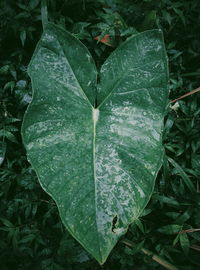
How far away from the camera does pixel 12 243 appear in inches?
54.9

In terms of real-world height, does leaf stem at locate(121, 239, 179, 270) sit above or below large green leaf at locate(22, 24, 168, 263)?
below

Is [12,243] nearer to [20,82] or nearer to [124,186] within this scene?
[124,186]

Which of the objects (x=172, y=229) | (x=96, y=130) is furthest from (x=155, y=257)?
(x=96, y=130)

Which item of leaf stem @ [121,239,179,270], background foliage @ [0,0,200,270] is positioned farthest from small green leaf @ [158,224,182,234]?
leaf stem @ [121,239,179,270]

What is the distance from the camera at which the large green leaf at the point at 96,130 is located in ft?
3.51

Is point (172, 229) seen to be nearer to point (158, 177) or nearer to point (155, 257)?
point (155, 257)

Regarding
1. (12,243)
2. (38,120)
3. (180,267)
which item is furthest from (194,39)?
(12,243)

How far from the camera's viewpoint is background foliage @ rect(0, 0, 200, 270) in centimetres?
139

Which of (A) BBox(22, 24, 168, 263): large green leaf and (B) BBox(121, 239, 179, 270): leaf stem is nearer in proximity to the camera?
(A) BBox(22, 24, 168, 263): large green leaf

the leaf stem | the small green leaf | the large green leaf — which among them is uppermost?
the large green leaf

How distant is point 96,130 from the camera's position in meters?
1.25

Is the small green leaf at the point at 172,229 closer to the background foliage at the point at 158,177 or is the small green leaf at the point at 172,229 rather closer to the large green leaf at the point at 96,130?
the background foliage at the point at 158,177

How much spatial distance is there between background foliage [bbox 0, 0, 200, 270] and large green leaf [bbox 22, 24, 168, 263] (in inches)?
14.0

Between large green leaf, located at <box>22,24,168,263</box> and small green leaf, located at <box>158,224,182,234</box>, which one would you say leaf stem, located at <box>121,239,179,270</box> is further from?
large green leaf, located at <box>22,24,168,263</box>
